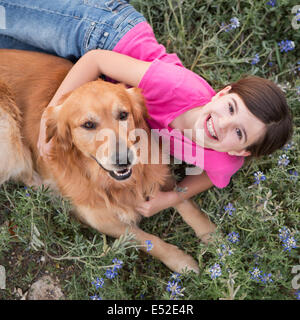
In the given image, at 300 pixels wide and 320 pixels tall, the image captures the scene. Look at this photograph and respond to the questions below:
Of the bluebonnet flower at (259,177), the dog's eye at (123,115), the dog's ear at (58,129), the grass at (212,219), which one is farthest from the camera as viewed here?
the bluebonnet flower at (259,177)

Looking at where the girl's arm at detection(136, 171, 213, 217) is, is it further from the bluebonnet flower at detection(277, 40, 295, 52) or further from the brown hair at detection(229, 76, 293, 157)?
the bluebonnet flower at detection(277, 40, 295, 52)

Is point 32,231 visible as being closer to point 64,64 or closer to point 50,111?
point 50,111

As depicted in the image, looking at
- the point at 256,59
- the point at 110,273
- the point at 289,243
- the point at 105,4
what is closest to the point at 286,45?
the point at 256,59

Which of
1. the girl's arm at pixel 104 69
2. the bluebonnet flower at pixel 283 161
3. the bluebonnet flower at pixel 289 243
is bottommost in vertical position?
the bluebonnet flower at pixel 289 243

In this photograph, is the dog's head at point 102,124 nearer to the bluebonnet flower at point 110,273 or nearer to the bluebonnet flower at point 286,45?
the bluebonnet flower at point 110,273

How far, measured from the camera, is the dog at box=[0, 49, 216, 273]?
211 centimetres

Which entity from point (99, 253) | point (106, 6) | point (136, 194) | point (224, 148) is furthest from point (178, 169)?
point (106, 6)

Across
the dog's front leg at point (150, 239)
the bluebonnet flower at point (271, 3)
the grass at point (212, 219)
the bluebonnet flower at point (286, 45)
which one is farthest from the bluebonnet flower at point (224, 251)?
the bluebonnet flower at point (271, 3)

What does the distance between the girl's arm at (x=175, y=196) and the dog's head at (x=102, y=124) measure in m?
0.54

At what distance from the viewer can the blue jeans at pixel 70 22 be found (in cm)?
270

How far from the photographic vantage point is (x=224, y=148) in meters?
2.28

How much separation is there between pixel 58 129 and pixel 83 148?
253mm

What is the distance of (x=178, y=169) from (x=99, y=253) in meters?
1.10

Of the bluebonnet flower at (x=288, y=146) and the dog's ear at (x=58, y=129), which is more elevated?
the dog's ear at (x=58, y=129)
